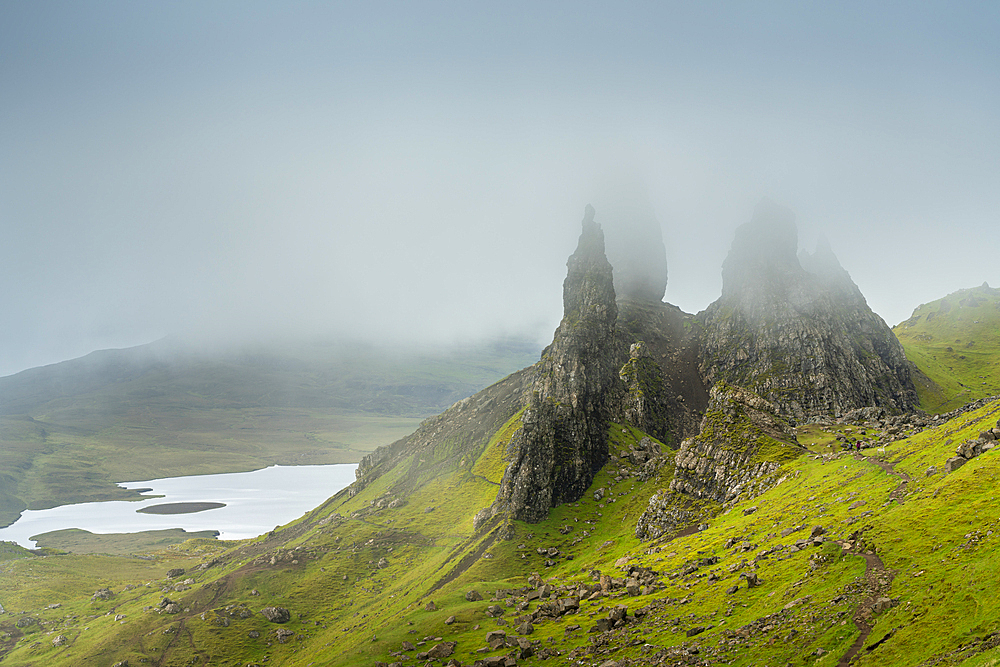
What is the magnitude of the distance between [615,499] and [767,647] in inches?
4550

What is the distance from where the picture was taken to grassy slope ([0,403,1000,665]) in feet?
156

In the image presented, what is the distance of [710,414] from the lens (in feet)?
456

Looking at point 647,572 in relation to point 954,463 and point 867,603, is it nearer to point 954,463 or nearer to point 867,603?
point 867,603

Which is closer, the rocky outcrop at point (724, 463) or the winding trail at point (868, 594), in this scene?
the winding trail at point (868, 594)

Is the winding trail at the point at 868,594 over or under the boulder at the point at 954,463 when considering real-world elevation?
under

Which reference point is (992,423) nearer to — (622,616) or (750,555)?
(750,555)

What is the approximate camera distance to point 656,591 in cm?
8162

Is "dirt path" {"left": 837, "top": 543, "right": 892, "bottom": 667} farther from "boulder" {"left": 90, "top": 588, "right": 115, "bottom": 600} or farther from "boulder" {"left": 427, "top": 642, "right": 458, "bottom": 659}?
"boulder" {"left": 90, "top": 588, "right": 115, "bottom": 600}

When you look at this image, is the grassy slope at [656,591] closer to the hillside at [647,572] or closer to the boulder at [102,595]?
the hillside at [647,572]

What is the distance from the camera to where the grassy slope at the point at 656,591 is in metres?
47.6

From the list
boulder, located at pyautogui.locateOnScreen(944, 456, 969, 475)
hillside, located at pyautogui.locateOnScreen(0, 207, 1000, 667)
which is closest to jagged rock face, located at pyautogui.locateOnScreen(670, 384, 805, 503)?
hillside, located at pyautogui.locateOnScreen(0, 207, 1000, 667)

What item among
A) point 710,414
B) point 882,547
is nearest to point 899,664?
point 882,547

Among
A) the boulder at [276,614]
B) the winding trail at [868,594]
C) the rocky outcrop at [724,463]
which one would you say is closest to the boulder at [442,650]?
the rocky outcrop at [724,463]

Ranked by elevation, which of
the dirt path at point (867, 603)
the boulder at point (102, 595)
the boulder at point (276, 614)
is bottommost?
the boulder at point (276, 614)
